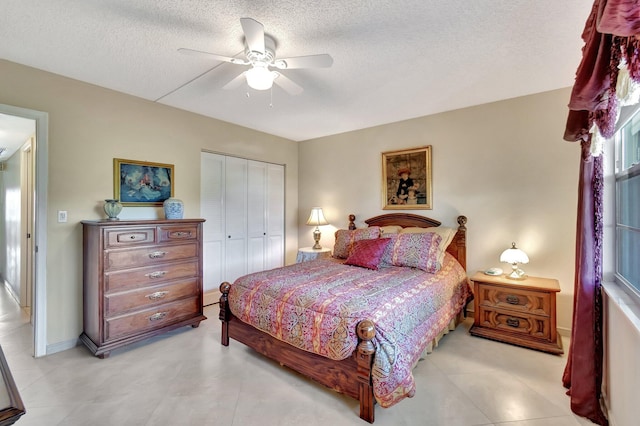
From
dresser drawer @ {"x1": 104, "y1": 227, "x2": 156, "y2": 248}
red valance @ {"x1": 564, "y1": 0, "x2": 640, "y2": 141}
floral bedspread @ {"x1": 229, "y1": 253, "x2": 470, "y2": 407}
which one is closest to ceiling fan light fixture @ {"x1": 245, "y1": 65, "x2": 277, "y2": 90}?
floral bedspread @ {"x1": 229, "y1": 253, "x2": 470, "y2": 407}

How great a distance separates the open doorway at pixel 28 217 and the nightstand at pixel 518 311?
4080 millimetres

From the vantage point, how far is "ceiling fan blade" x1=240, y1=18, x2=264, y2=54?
1.58 meters

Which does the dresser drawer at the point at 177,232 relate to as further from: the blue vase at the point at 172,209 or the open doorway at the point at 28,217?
the open doorway at the point at 28,217

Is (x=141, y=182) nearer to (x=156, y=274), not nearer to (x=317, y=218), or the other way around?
(x=156, y=274)

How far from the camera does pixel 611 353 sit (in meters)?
1.70

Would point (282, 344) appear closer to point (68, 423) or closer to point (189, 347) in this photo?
point (189, 347)

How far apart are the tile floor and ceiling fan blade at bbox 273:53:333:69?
2.30 m

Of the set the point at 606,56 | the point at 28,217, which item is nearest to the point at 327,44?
the point at 606,56

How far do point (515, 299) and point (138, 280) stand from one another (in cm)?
361

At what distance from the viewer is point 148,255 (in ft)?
9.31

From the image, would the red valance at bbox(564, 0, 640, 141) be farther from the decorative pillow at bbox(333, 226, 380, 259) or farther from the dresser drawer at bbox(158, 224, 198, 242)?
the dresser drawer at bbox(158, 224, 198, 242)

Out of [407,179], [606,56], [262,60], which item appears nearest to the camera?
[606,56]

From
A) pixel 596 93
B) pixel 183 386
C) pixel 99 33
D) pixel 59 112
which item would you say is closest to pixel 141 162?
pixel 59 112

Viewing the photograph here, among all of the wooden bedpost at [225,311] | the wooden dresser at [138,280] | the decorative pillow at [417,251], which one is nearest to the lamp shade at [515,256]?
the decorative pillow at [417,251]
